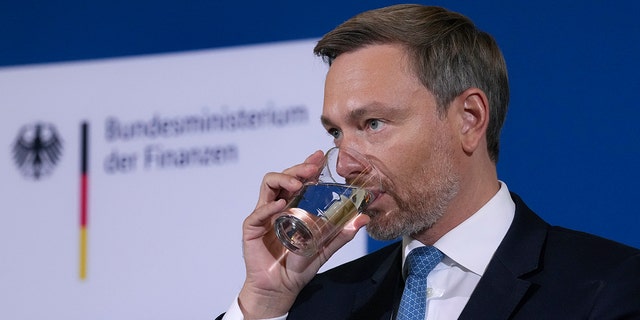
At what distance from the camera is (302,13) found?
2893mm

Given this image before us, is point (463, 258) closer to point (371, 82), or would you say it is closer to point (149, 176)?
point (371, 82)

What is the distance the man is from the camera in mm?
1890

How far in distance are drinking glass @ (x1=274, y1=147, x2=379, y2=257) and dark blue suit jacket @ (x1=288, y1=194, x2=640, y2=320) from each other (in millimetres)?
215

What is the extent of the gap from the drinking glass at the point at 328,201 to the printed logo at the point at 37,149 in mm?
1350

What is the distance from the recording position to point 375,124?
1962 millimetres

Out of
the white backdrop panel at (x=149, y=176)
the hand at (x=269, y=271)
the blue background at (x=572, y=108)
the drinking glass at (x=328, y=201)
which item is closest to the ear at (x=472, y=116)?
the drinking glass at (x=328, y=201)

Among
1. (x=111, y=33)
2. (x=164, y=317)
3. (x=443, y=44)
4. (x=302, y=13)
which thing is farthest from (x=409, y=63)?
(x=111, y=33)

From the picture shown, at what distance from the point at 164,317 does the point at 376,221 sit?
3.52 ft

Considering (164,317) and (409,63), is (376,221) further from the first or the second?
(164,317)

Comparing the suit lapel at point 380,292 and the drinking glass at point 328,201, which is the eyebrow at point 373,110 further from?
the suit lapel at point 380,292

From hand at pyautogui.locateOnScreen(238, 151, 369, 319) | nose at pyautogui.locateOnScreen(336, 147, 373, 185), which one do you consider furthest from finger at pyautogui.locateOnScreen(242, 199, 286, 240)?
nose at pyautogui.locateOnScreen(336, 147, 373, 185)

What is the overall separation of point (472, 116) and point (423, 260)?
11.4 inches

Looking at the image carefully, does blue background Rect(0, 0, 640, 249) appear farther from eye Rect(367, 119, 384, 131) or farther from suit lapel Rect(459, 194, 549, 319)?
eye Rect(367, 119, 384, 131)

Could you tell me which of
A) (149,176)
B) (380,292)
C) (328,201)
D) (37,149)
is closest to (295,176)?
(328,201)
